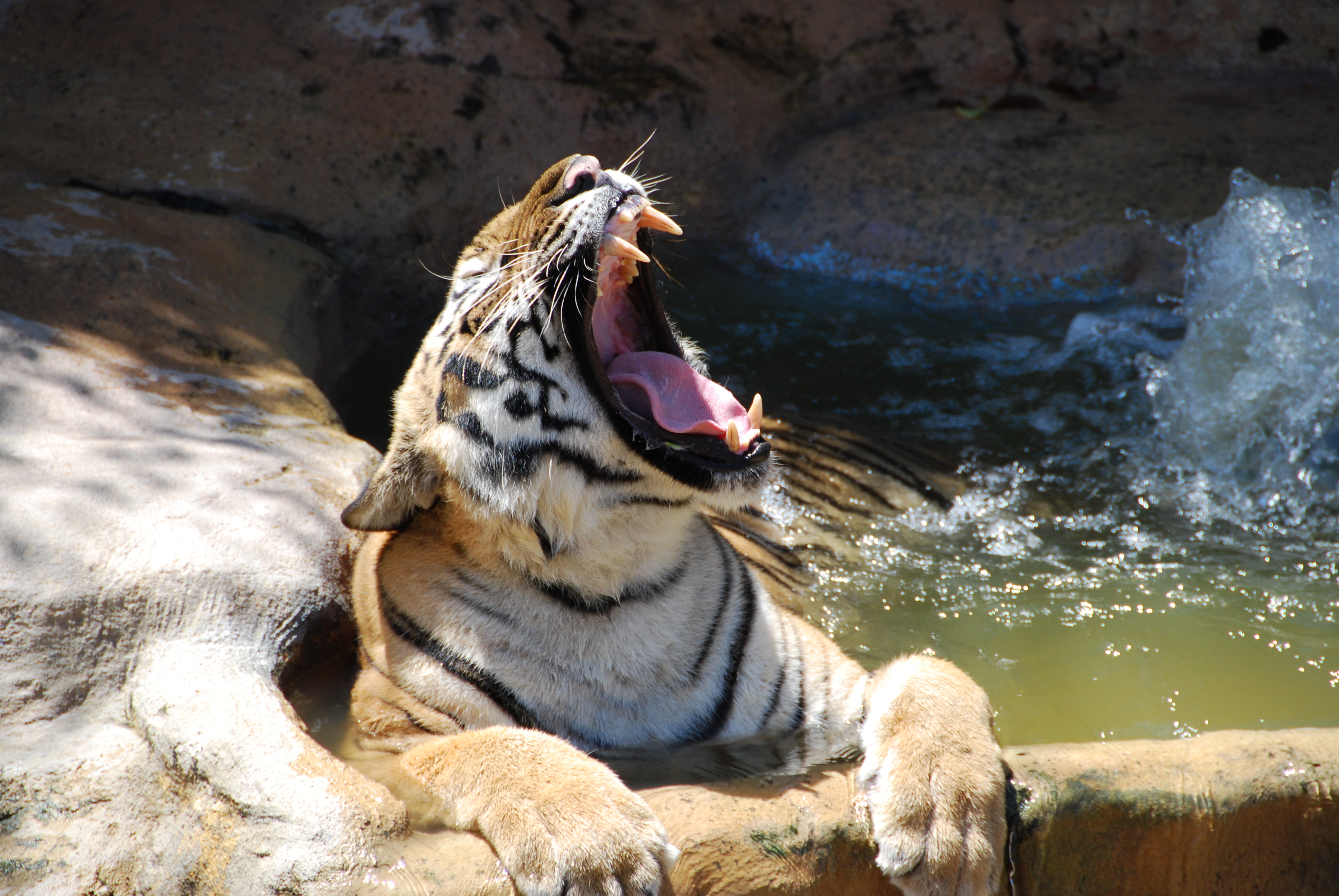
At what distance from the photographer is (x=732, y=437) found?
2029mm

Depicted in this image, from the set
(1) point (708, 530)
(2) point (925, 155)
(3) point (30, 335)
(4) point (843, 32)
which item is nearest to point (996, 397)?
(2) point (925, 155)

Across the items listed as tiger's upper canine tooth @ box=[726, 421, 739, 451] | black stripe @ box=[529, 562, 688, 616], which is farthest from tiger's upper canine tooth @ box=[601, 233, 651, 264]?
black stripe @ box=[529, 562, 688, 616]

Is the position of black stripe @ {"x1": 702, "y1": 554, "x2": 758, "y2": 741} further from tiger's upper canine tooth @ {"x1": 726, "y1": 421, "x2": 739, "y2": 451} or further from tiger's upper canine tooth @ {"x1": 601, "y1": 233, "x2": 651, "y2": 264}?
tiger's upper canine tooth @ {"x1": 601, "y1": 233, "x2": 651, "y2": 264}

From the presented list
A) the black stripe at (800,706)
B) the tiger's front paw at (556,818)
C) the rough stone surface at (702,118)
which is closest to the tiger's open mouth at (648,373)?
the black stripe at (800,706)

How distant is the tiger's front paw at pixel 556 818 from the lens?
58.1 inches

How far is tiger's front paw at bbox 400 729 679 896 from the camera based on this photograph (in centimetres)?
148

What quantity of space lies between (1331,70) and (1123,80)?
1.07 metres

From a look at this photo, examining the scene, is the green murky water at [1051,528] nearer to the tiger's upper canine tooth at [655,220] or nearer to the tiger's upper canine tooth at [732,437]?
the tiger's upper canine tooth at [732,437]

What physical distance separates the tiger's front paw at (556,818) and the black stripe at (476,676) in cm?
26

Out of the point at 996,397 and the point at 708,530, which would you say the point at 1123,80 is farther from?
the point at 708,530

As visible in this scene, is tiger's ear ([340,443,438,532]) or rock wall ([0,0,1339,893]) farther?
tiger's ear ([340,443,438,532])

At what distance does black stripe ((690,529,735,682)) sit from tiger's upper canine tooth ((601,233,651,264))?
2.36ft

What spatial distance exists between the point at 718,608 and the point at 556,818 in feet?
2.64

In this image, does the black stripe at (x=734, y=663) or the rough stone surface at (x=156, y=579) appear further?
the black stripe at (x=734, y=663)
